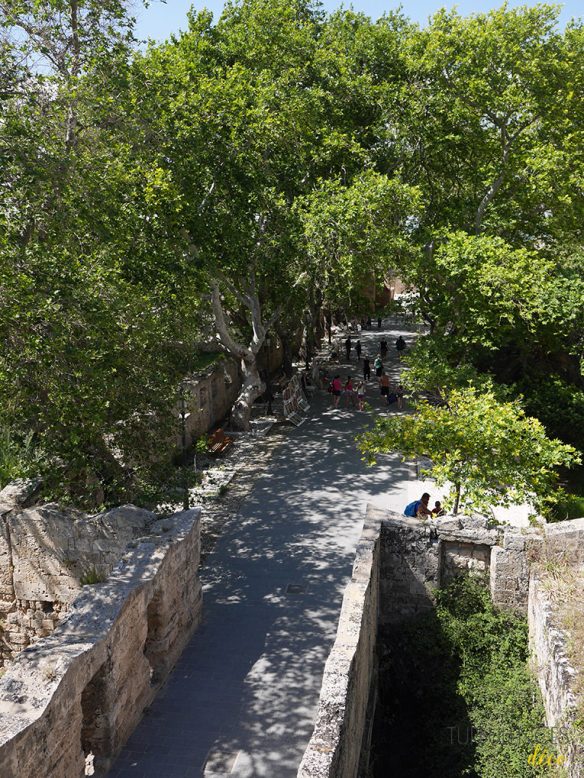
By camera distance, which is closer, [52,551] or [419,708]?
[419,708]

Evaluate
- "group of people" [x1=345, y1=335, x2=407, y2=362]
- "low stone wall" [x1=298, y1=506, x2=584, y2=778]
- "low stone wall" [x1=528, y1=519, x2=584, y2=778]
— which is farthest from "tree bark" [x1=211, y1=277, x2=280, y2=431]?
"low stone wall" [x1=528, y1=519, x2=584, y2=778]

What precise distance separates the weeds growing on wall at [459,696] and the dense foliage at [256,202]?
5.04m

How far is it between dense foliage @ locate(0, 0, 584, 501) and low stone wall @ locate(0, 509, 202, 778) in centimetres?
229

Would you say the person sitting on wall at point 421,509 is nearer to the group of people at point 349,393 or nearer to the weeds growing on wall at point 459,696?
the weeds growing on wall at point 459,696

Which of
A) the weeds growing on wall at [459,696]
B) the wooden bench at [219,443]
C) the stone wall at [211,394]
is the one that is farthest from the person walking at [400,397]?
the weeds growing on wall at [459,696]

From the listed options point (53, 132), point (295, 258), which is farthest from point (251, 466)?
point (53, 132)

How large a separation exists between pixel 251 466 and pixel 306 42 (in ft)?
37.9

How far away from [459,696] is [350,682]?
3272 mm

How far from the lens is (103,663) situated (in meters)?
7.59

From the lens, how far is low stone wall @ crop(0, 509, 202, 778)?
6.39 meters

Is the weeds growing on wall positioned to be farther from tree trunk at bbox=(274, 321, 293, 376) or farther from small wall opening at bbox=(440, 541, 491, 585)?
tree trunk at bbox=(274, 321, 293, 376)

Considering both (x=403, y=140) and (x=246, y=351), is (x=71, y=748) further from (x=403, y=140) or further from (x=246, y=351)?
(x=403, y=140)

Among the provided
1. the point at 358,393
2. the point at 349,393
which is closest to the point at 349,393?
the point at 349,393

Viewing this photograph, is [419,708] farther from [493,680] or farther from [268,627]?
[268,627]
